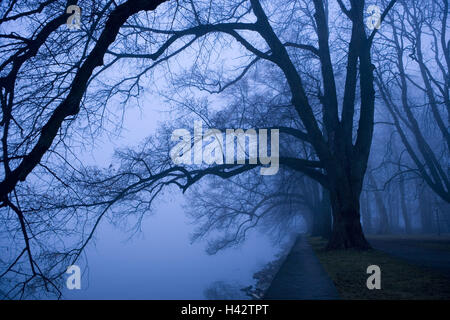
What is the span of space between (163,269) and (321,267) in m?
12.8

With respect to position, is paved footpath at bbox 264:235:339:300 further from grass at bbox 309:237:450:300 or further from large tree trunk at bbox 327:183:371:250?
large tree trunk at bbox 327:183:371:250

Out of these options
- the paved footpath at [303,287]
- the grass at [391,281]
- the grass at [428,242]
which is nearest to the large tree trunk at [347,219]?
the grass at [391,281]

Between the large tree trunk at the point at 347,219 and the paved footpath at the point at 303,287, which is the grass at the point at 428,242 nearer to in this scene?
the large tree trunk at the point at 347,219

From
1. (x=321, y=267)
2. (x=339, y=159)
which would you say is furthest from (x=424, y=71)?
(x=321, y=267)

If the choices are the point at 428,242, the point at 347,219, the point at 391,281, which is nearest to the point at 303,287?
the point at 391,281

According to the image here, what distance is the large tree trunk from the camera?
8.03 metres

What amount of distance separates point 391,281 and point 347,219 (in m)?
3.91

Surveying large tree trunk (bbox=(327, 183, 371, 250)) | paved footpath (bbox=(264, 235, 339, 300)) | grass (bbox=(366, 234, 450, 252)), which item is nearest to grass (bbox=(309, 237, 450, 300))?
paved footpath (bbox=(264, 235, 339, 300))

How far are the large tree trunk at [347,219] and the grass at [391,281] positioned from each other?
6.75 ft

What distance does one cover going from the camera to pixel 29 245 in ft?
10.5

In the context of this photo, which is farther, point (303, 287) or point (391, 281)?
point (391, 281)

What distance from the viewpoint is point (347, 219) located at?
26.6 feet

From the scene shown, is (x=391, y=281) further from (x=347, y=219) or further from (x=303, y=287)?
(x=347, y=219)

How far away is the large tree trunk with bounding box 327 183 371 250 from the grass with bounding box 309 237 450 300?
206 cm
